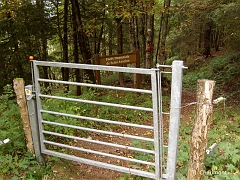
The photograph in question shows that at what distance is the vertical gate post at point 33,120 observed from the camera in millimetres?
3846

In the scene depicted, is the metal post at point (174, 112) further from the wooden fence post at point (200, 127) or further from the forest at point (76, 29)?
the forest at point (76, 29)

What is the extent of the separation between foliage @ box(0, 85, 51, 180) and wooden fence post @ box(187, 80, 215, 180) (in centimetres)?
254

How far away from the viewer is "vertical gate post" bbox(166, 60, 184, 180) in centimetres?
275

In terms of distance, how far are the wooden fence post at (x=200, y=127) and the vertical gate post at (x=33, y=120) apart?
265cm

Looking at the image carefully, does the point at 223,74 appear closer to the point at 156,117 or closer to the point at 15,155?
the point at 156,117

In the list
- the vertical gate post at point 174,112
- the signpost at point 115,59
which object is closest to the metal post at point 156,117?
the vertical gate post at point 174,112

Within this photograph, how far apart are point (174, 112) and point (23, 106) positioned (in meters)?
2.64

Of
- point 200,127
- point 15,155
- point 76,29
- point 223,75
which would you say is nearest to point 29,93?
point 15,155

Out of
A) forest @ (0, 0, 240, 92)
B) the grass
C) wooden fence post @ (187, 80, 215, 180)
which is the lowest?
the grass

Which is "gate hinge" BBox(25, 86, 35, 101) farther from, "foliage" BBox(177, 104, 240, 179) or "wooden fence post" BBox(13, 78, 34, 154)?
"foliage" BBox(177, 104, 240, 179)

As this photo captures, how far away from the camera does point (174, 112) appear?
9.46 feet

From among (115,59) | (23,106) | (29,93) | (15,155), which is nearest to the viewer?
(29,93)

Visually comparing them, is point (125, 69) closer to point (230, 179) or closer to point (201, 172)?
point (201, 172)

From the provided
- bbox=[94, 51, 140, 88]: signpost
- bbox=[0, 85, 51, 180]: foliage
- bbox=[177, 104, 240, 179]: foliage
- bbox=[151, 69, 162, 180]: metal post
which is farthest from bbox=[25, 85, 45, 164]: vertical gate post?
bbox=[94, 51, 140, 88]: signpost
